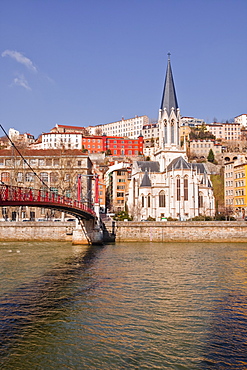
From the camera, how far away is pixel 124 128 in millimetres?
136750

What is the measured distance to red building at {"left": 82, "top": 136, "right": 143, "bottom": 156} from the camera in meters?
110

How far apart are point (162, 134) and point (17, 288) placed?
56961mm

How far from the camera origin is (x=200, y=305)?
15578 millimetres

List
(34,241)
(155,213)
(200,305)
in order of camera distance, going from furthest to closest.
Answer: (155,213)
(34,241)
(200,305)

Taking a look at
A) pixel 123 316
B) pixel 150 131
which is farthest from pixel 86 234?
pixel 150 131

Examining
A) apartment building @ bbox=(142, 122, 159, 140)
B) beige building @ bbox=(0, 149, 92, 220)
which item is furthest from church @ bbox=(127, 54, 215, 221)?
apartment building @ bbox=(142, 122, 159, 140)

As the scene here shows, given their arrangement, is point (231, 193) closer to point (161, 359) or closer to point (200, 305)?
point (200, 305)

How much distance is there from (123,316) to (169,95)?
210 feet

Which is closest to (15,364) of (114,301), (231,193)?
(114,301)

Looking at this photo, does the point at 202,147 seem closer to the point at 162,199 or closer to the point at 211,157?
the point at 211,157

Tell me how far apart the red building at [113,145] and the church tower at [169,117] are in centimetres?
3830

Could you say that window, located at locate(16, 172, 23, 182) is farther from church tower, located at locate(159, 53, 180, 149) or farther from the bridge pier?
church tower, located at locate(159, 53, 180, 149)

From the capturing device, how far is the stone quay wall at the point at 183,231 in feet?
143

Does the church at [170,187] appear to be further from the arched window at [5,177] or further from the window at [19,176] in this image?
the arched window at [5,177]
